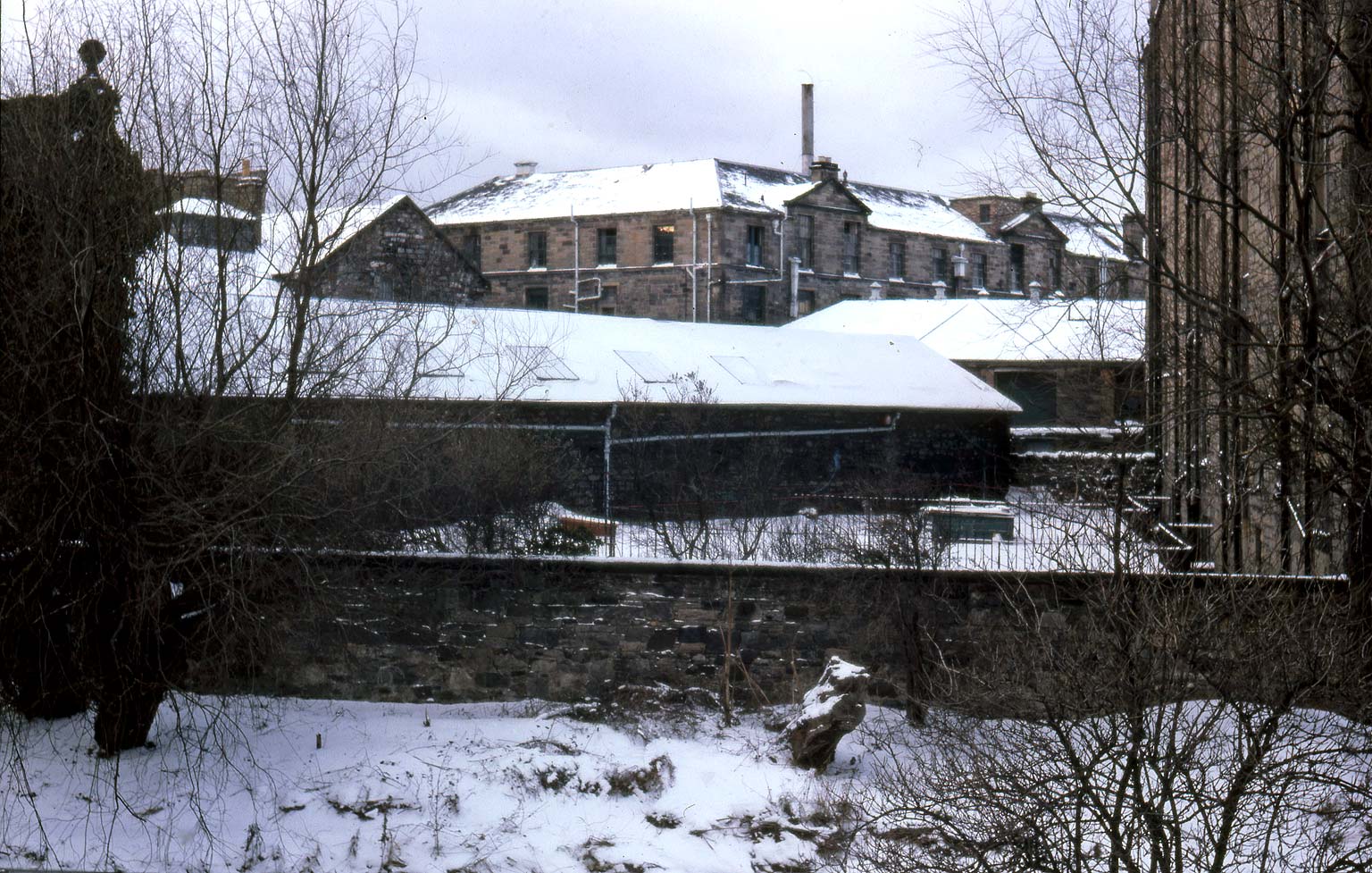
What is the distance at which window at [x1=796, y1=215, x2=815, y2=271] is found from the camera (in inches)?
1719

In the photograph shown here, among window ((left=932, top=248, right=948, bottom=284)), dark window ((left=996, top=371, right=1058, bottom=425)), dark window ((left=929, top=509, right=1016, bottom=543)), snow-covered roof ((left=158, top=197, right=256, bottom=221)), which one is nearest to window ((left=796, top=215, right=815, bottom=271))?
window ((left=932, top=248, right=948, bottom=284))

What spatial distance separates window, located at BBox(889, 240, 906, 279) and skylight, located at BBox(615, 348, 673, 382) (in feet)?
81.7

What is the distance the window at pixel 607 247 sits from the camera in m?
42.9

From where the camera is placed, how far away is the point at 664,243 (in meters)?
42.3

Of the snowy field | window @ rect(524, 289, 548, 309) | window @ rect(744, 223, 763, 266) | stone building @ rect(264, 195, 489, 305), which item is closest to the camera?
the snowy field

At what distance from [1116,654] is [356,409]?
722cm

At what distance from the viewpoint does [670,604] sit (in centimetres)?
1320

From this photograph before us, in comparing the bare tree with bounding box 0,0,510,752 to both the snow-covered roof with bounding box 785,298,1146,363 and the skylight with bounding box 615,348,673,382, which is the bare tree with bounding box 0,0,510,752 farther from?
the snow-covered roof with bounding box 785,298,1146,363

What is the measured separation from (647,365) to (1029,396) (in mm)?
14041

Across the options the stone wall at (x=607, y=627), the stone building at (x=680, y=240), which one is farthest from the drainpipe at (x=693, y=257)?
the stone wall at (x=607, y=627)

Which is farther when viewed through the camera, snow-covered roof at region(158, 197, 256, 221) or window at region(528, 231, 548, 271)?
window at region(528, 231, 548, 271)

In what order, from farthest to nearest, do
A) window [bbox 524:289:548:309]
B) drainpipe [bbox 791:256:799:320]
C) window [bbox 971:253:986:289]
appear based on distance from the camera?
window [bbox 971:253:986:289]
window [bbox 524:289:548:309]
drainpipe [bbox 791:256:799:320]

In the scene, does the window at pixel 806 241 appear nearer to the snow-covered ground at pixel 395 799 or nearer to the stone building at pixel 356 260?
the stone building at pixel 356 260

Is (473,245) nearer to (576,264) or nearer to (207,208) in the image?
(576,264)
